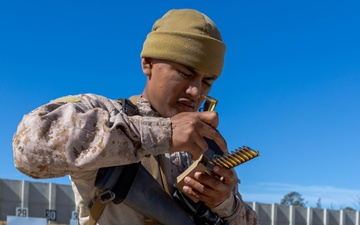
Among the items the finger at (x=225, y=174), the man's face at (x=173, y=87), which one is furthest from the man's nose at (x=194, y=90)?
the finger at (x=225, y=174)

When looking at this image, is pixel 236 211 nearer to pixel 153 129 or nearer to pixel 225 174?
pixel 225 174

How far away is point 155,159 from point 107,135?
65cm

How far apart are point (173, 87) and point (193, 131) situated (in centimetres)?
65

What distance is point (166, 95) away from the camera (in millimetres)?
2783

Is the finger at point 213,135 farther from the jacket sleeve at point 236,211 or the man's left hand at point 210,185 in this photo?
the jacket sleeve at point 236,211

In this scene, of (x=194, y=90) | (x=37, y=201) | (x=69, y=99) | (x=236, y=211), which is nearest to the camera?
(x=69, y=99)

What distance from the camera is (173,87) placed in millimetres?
2738

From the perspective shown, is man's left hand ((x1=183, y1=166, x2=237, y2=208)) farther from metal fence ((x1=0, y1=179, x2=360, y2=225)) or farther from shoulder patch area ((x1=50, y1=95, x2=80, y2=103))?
metal fence ((x1=0, y1=179, x2=360, y2=225))

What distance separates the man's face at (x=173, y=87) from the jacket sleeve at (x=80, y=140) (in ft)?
1.95

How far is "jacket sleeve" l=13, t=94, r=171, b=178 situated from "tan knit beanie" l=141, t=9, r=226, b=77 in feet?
2.29

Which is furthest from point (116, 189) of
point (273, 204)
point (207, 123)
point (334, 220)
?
point (334, 220)

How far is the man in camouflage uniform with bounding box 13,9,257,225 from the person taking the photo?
6.86 ft

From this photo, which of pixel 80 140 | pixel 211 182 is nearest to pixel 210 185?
pixel 211 182

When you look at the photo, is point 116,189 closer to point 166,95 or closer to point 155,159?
point 155,159
